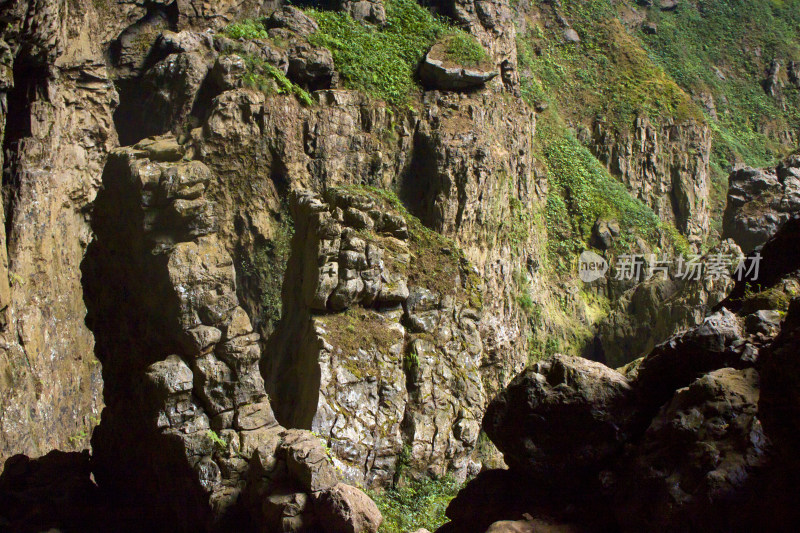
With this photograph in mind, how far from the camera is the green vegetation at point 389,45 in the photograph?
19.7 m

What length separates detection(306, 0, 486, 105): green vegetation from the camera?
19688 millimetres

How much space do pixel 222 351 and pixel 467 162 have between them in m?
11.3

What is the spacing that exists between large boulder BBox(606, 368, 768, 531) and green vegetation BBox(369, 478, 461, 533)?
632 centimetres

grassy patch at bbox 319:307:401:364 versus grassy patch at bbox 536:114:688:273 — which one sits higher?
grassy patch at bbox 536:114:688:273

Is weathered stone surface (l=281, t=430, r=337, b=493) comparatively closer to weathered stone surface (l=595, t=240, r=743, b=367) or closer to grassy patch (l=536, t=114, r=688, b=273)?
weathered stone surface (l=595, t=240, r=743, b=367)

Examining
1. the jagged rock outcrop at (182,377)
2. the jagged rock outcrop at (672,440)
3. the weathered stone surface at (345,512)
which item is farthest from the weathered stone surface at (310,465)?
the jagged rock outcrop at (672,440)

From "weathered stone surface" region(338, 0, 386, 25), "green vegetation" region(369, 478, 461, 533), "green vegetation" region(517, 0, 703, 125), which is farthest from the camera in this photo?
"green vegetation" region(517, 0, 703, 125)

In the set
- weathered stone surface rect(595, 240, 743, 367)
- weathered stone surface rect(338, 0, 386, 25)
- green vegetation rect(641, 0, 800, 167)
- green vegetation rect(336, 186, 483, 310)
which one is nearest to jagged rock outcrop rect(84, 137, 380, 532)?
green vegetation rect(336, 186, 483, 310)

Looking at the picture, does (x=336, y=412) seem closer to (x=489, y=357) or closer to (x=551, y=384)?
(x=489, y=357)

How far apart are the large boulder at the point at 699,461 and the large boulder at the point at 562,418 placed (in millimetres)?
440

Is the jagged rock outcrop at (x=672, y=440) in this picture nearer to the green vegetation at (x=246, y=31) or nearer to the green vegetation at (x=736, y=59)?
the green vegetation at (x=246, y=31)

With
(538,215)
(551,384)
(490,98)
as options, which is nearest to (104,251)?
(551,384)

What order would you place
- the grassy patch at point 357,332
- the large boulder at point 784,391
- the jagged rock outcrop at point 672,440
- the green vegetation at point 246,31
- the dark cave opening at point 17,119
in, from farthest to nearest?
the green vegetation at point 246,31 < the dark cave opening at point 17,119 < the grassy patch at point 357,332 < the jagged rock outcrop at point 672,440 < the large boulder at point 784,391

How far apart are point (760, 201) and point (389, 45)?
50.3ft
